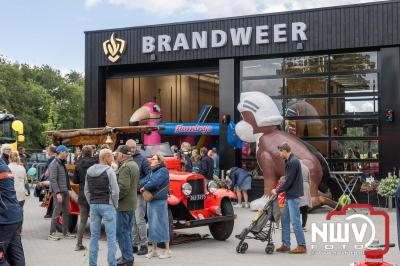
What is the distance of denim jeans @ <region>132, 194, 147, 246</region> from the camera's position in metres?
10.7

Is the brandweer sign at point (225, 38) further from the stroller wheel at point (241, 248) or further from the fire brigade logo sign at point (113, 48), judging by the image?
the stroller wheel at point (241, 248)

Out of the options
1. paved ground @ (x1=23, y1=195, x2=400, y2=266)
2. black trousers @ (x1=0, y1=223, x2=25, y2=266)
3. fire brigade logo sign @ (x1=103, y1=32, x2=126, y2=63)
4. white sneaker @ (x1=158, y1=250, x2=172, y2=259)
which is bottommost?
paved ground @ (x1=23, y1=195, x2=400, y2=266)

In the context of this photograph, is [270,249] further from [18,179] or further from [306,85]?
[306,85]

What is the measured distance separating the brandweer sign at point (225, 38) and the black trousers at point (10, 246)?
51.2 ft

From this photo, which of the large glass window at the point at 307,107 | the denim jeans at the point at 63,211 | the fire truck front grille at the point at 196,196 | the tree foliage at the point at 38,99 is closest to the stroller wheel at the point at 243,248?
the fire truck front grille at the point at 196,196

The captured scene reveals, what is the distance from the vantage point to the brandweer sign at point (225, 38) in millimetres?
21188

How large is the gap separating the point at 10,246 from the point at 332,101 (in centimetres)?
1567

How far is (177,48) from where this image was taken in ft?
76.0

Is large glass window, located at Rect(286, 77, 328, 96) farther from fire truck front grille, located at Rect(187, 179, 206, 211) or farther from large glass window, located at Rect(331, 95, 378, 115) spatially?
fire truck front grille, located at Rect(187, 179, 206, 211)

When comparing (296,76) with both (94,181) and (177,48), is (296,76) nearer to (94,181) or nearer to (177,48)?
(177,48)

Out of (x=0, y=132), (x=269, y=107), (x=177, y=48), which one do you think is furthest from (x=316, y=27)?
(x=0, y=132)

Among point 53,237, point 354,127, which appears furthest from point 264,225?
point 354,127

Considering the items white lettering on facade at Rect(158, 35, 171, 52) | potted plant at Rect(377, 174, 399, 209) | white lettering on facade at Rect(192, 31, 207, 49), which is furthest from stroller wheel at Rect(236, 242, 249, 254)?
white lettering on facade at Rect(158, 35, 171, 52)

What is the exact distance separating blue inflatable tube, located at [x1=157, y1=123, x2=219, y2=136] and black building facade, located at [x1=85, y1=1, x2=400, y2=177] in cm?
223
